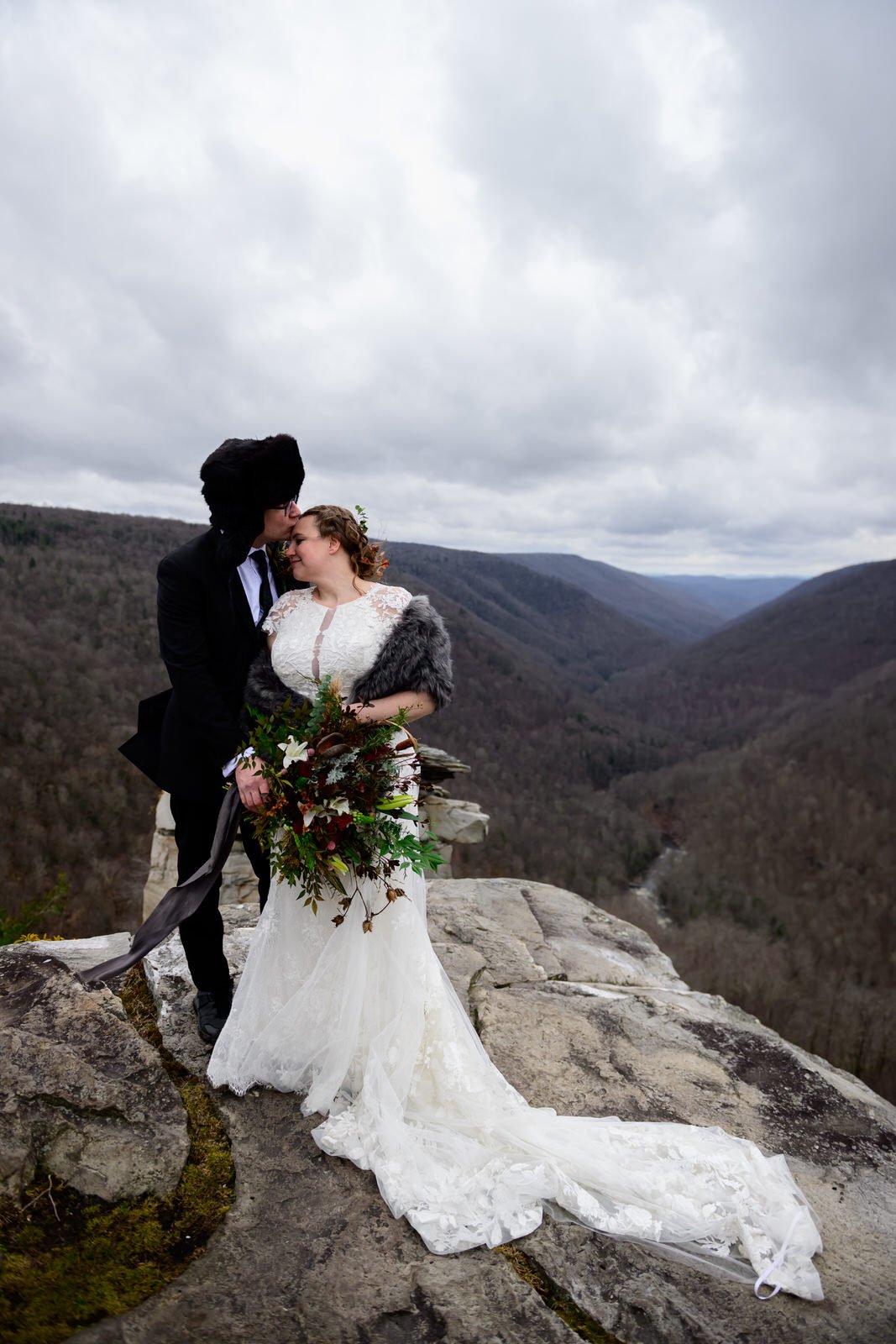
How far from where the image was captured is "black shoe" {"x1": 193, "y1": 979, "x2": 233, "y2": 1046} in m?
3.70

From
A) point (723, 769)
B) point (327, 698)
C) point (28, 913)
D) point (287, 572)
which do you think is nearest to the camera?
point (327, 698)

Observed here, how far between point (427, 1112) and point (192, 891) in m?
1.51

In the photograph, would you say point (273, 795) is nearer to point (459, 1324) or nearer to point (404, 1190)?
point (404, 1190)

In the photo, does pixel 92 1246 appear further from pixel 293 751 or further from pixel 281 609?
pixel 281 609

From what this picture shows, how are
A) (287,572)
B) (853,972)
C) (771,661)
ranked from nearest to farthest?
1. (287,572)
2. (853,972)
3. (771,661)

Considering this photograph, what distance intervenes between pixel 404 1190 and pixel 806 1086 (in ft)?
8.05

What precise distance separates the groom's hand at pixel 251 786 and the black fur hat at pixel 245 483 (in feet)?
3.18

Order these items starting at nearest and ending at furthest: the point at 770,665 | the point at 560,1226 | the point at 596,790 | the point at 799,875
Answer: the point at 560,1226 → the point at 799,875 → the point at 596,790 → the point at 770,665

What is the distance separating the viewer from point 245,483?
3252 millimetres

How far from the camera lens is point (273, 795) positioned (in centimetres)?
313

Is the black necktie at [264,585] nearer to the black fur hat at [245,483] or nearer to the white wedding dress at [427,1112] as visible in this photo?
the white wedding dress at [427,1112]

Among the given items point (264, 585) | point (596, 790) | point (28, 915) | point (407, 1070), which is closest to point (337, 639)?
point (264, 585)

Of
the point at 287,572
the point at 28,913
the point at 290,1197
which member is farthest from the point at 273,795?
the point at 28,913

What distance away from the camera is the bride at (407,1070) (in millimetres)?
2865
